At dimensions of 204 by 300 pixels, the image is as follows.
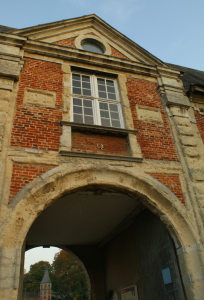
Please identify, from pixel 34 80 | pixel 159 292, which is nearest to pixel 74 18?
pixel 34 80

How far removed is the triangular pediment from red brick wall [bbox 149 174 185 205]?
406cm

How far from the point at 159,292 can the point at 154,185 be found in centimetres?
271

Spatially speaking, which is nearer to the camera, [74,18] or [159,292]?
[159,292]

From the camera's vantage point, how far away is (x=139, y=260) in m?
7.00

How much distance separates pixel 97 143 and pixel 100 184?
3.31 ft

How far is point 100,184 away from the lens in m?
5.04

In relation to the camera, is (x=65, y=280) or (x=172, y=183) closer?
(x=172, y=183)

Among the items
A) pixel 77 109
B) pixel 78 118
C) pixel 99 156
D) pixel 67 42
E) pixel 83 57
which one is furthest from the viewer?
pixel 67 42

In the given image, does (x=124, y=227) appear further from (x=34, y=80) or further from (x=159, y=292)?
(x=34, y=80)

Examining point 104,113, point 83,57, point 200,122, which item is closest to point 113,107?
point 104,113

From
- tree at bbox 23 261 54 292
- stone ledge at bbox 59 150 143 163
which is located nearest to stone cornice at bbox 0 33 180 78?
stone ledge at bbox 59 150 143 163

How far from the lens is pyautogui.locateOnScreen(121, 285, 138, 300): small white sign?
23.5ft

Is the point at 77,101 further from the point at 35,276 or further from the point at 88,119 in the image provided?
the point at 35,276

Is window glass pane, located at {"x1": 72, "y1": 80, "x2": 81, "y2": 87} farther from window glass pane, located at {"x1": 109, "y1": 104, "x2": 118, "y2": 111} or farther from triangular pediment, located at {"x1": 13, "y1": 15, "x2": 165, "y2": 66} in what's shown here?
triangular pediment, located at {"x1": 13, "y1": 15, "x2": 165, "y2": 66}
